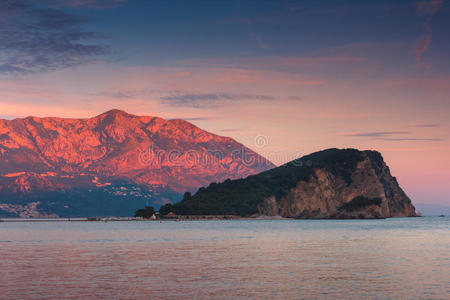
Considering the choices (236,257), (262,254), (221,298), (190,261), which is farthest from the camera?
(262,254)

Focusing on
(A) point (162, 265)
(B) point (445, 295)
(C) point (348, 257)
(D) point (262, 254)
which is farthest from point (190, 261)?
(B) point (445, 295)

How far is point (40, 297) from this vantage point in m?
49.0

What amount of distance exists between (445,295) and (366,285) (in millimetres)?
7960

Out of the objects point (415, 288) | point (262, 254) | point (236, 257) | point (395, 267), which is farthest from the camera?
point (262, 254)

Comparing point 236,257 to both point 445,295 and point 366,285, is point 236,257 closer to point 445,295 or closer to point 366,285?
point 366,285

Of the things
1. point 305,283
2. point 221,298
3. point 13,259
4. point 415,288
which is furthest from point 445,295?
point 13,259

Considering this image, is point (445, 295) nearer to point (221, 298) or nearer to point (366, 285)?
point (366, 285)

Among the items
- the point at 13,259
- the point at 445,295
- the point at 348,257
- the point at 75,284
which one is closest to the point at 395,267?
the point at 348,257

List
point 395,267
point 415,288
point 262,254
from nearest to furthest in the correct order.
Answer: point 415,288 < point 395,267 < point 262,254

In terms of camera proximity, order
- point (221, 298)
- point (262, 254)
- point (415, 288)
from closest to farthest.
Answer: point (221, 298) → point (415, 288) → point (262, 254)

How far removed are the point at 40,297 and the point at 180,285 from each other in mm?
13155

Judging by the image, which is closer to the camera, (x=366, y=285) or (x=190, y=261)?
(x=366, y=285)

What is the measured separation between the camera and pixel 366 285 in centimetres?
5691

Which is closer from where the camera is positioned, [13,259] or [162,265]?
[162,265]
